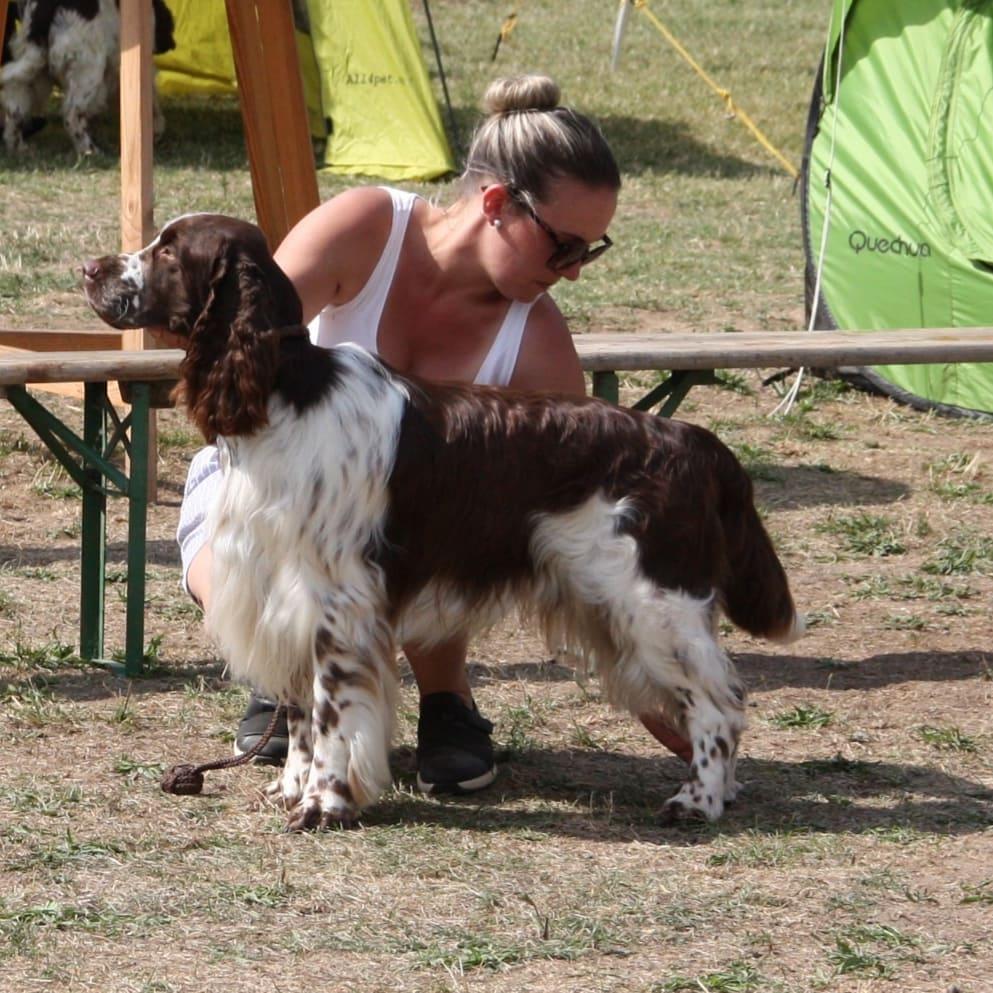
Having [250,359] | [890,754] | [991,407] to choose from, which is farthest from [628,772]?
[991,407]

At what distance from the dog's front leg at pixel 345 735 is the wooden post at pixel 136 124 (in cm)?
252

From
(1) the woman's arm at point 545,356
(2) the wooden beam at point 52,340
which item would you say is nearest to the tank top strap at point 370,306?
(1) the woman's arm at point 545,356

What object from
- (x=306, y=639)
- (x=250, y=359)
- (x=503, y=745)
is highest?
(x=250, y=359)

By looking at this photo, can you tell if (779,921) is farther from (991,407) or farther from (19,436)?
(991,407)

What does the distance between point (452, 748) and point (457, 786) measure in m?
0.09

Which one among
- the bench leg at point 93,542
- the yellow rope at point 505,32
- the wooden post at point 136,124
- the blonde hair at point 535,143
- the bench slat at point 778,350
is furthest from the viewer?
the yellow rope at point 505,32

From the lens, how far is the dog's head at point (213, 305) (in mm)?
3602

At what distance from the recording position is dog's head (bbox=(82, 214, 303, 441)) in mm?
3602

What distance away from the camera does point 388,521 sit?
3812mm

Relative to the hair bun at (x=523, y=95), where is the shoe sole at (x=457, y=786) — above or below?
below

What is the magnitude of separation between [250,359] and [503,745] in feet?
4.52

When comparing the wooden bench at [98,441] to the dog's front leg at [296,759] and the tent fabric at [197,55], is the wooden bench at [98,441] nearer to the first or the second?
the dog's front leg at [296,759]

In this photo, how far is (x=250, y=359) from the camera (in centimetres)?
360

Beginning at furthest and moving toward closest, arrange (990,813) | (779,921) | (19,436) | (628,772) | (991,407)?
1. (991,407)
2. (19,436)
3. (628,772)
4. (990,813)
5. (779,921)
